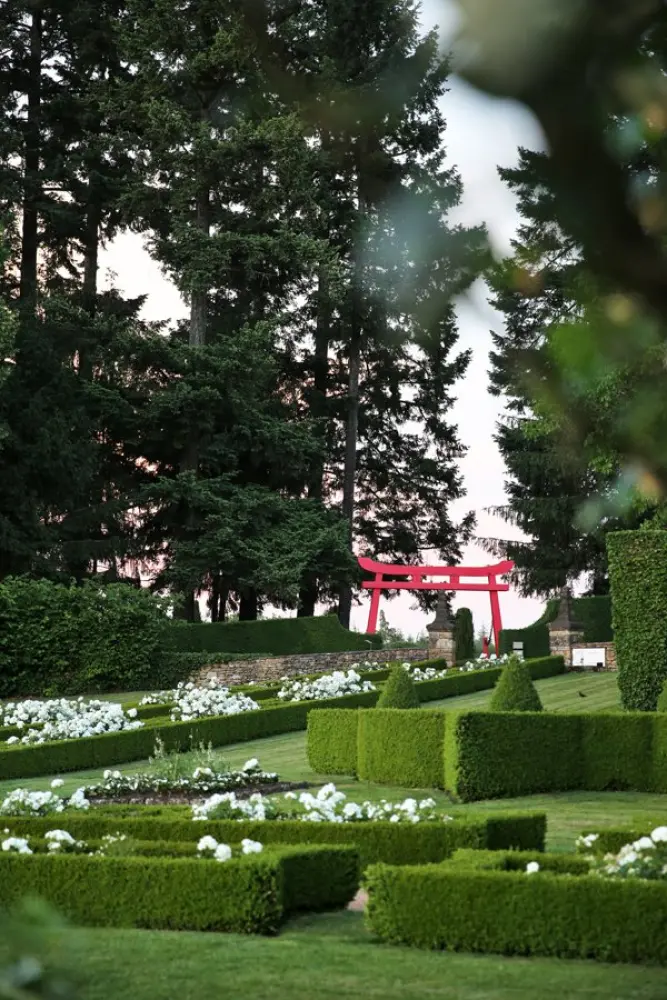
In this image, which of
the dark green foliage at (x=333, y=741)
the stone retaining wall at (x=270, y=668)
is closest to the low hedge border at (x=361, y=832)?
the dark green foliage at (x=333, y=741)

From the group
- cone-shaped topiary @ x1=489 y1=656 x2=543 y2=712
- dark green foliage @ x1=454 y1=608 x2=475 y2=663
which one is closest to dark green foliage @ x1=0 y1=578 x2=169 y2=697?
dark green foliage @ x1=454 y1=608 x2=475 y2=663

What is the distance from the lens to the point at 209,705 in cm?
2038

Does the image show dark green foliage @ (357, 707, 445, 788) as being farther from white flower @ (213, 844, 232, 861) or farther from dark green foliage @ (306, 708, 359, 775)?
→ white flower @ (213, 844, 232, 861)

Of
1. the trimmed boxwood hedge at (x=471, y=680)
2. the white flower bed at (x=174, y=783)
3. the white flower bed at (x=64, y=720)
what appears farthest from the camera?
the trimmed boxwood hedge at (x=471, y=680)

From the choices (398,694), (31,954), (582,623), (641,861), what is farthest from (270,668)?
(31,954)

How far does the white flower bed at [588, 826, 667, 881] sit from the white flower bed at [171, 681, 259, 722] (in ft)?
38.6

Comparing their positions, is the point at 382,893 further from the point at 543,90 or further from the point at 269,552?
the point at 269,552

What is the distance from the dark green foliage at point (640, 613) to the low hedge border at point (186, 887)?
10.6 metres

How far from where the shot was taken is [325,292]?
34.7 m

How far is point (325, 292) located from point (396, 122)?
3318 centimetres

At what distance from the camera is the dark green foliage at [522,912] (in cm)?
708

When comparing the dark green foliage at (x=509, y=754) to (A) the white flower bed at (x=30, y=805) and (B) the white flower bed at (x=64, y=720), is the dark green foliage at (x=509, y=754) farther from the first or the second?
(B) the white flower bed at (x=64, y=720)

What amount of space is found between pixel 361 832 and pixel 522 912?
2.81 m

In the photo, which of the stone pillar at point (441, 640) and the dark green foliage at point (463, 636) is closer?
the dark green foliage at point (463, 636)
